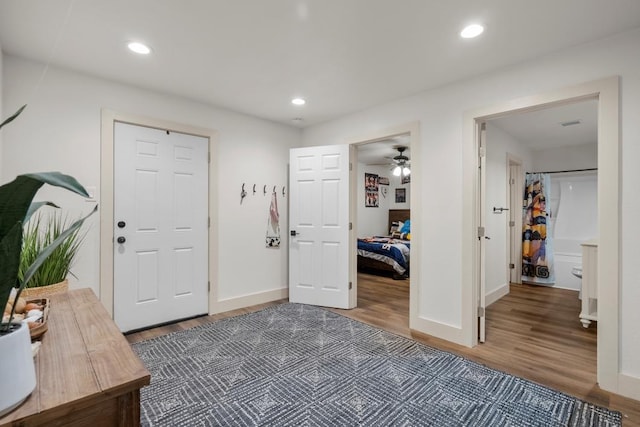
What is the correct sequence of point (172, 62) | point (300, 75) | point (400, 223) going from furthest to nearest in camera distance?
point (400, 223)
point (300, 75)
point (172, 62)

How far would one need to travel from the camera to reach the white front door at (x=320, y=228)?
3.74 m

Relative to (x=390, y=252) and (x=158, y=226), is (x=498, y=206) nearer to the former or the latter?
(x=390, y=252)

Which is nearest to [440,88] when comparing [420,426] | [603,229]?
[603,229]

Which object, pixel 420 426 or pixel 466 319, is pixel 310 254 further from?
pixel 420 426

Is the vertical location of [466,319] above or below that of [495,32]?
below

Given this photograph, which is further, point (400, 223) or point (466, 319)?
point (400, 223)

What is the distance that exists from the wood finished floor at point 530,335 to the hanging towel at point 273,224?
0.76 meters

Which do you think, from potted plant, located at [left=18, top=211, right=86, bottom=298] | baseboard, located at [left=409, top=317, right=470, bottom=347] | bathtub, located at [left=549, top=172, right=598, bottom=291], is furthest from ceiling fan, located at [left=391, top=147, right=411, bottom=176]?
potted plant, located at [left=18, top=211, right=86, bottom=298]

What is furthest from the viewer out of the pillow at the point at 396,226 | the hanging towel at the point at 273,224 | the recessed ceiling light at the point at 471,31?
the pillow at the point at 396,226

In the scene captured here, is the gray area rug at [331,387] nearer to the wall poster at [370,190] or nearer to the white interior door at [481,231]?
the white interior door at [481,231]

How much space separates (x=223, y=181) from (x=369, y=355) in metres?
2.37

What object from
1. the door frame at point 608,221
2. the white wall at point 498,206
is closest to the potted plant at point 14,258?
the door frame at point 608,221

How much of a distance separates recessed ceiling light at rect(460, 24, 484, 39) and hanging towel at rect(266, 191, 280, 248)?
2697mm

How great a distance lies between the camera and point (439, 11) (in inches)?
72.7
